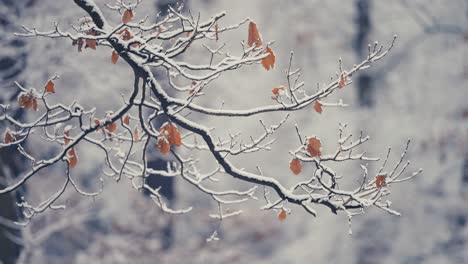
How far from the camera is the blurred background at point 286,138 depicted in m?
8.41

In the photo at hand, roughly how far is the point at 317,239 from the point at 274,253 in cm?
130

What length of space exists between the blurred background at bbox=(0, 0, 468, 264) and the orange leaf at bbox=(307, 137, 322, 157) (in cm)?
431

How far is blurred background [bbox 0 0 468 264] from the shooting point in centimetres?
841

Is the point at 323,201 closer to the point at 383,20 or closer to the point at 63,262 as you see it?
the point at 63,262

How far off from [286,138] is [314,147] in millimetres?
12488

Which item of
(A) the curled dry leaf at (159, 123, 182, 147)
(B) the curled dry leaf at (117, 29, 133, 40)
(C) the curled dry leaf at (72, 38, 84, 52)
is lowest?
(A) the curled dry leaf at (159, 123, 182, 147)

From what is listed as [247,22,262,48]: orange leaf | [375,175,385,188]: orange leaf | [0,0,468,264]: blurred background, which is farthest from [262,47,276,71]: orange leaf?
[0,0,468,264]: blurred background

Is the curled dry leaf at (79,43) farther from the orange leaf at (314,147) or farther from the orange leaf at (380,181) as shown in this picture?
the orange leaf at (380,181)

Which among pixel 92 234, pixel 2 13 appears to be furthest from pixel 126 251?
pixel 2 13

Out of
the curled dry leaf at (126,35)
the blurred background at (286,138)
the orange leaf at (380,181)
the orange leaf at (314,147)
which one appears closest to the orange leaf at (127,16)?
the curled dry leaf at (126,35)

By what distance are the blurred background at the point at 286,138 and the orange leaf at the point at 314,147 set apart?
170 inches

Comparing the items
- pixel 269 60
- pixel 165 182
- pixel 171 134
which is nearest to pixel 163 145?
pixel 171 134

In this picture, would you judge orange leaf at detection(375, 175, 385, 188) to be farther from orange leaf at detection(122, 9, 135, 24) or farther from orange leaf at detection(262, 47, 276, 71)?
orange leaf at detection(122, 9, 135, 24)

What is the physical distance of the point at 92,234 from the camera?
11117mm
